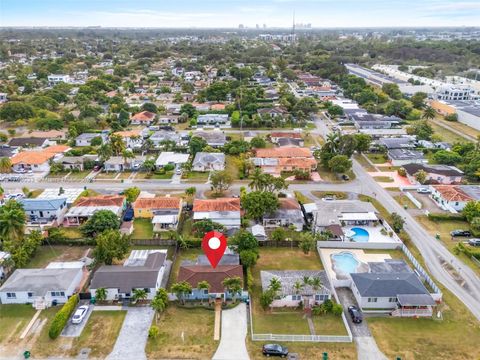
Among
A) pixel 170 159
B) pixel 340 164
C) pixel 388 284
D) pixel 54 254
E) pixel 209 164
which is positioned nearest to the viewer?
pixel 388 284

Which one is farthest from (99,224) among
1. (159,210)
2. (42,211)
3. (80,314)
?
(80,314)

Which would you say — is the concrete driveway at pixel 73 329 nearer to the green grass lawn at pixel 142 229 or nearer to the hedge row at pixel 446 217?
the green grass lawn at pixel 142 229

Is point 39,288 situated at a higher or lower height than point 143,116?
lower

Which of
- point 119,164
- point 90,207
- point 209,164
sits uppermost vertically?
point 119,164

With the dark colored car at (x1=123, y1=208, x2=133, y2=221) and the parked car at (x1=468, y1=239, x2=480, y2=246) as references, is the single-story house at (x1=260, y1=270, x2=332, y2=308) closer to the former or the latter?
the parked car at (x1=468, y1=239, x2=480, y2=246)

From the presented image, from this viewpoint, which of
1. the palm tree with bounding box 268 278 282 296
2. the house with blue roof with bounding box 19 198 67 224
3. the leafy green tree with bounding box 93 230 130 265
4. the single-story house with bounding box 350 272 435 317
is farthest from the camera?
the house with blue roof with bounding box 19 198 67 224

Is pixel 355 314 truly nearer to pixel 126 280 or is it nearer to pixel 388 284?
pixel 388 284

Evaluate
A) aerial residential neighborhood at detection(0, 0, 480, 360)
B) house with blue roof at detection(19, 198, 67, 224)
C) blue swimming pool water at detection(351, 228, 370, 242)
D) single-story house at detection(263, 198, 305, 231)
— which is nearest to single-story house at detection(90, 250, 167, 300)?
aerial residential neighborhood at detection(0, 0, 480, 360)
